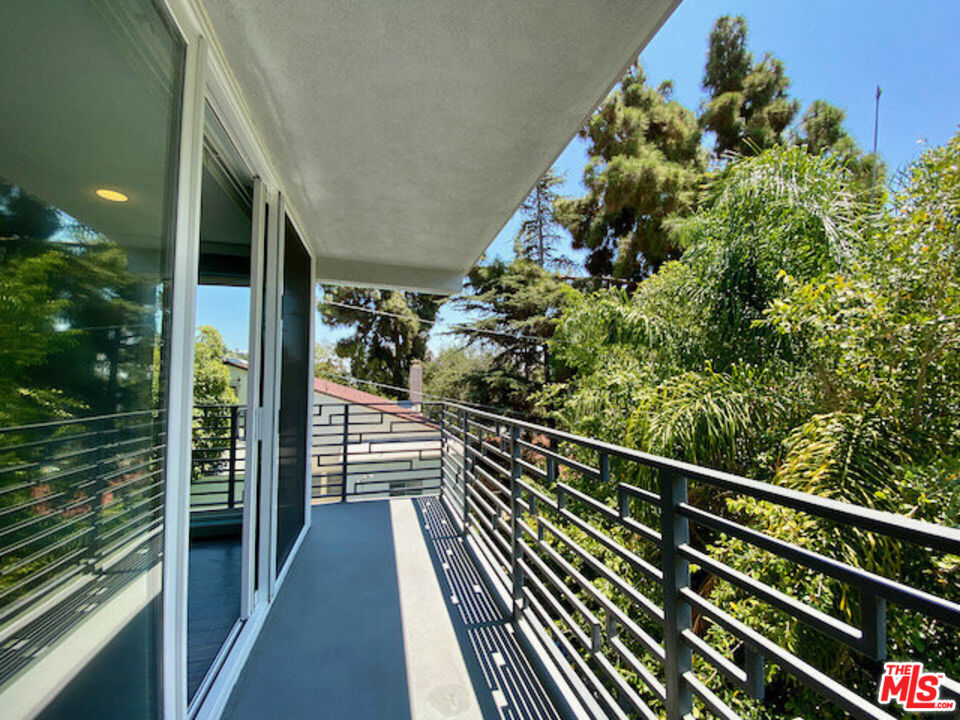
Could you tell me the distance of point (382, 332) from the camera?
15859 millimetres

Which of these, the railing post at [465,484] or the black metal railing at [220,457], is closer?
the black metal railing at [220,457]

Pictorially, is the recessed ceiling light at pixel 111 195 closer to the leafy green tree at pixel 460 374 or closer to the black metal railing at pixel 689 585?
the black metal railing at pixel 689 585

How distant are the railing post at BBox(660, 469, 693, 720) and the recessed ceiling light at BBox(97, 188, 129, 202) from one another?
1.30m

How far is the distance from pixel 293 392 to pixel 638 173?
29.7 ft

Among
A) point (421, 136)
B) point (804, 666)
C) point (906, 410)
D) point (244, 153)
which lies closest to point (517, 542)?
point (804, 666)

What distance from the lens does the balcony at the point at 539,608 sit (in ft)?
2.43

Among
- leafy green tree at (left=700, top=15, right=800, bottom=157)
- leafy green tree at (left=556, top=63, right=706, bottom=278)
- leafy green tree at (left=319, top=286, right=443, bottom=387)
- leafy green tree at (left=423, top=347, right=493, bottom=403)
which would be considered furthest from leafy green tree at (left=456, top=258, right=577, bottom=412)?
leafy green tree at (left=700, top=15, right=800, bottom=157)

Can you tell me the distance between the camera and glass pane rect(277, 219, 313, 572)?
2328mm

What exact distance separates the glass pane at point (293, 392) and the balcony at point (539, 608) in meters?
0.28

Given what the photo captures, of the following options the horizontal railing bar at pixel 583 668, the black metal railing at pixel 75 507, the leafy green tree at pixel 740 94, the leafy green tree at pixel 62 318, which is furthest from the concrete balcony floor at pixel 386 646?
the leafy green tree at pixel 740 94

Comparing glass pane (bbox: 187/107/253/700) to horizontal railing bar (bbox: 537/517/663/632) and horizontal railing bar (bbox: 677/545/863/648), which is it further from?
horizontal railing bar (bbox: 677/545/863/648)

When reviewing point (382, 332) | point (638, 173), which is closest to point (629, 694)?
point (638, 173)

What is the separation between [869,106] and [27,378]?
13.3 metres

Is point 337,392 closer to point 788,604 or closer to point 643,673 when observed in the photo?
point 643,673
